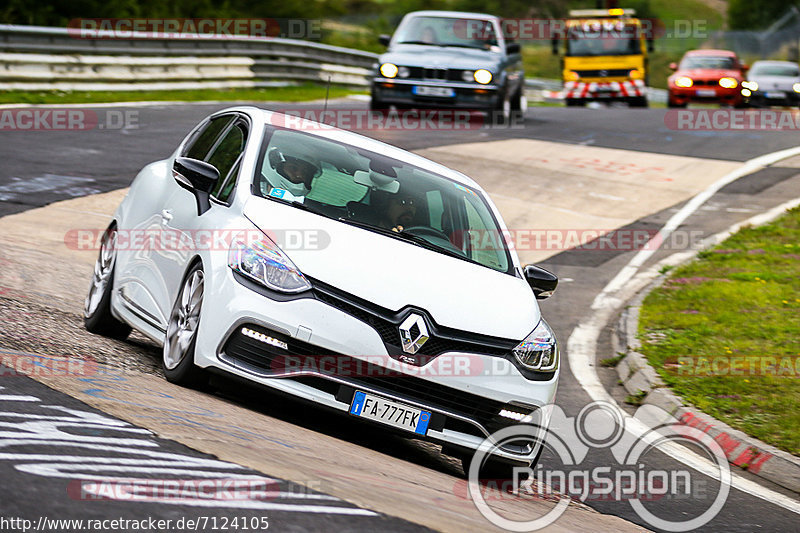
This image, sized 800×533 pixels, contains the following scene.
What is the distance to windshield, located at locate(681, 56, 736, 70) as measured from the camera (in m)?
33.5

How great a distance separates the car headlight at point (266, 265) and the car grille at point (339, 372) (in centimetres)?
25

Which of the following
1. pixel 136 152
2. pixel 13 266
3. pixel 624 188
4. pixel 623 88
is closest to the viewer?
pixel 13 266

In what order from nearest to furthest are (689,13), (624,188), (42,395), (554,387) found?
1. (42,395)
2. (554,387)
3. (624,188)
4. (689,13)

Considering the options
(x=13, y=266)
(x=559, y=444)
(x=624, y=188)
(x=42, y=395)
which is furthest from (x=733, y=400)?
(x=624, y=188)

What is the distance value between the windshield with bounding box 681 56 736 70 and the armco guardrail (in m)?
10.8

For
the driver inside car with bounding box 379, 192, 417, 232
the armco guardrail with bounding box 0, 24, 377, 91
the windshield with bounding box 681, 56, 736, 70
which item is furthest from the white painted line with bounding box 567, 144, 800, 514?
the windshield with bounding box 681, 56, 736, 70

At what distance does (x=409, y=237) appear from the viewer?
6461 millimetres

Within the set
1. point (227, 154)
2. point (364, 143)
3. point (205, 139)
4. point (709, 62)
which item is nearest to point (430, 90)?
point (205, 139)

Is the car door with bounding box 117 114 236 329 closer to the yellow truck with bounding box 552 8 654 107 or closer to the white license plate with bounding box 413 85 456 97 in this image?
the white license plate with bounding box 413 85 456 97

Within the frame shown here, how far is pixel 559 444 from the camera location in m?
7.35

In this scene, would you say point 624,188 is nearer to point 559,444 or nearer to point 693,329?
point 693,329

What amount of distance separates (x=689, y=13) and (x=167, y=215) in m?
135

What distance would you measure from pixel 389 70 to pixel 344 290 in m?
16.1

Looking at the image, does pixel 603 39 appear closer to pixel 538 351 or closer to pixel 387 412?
pixel 538 351
